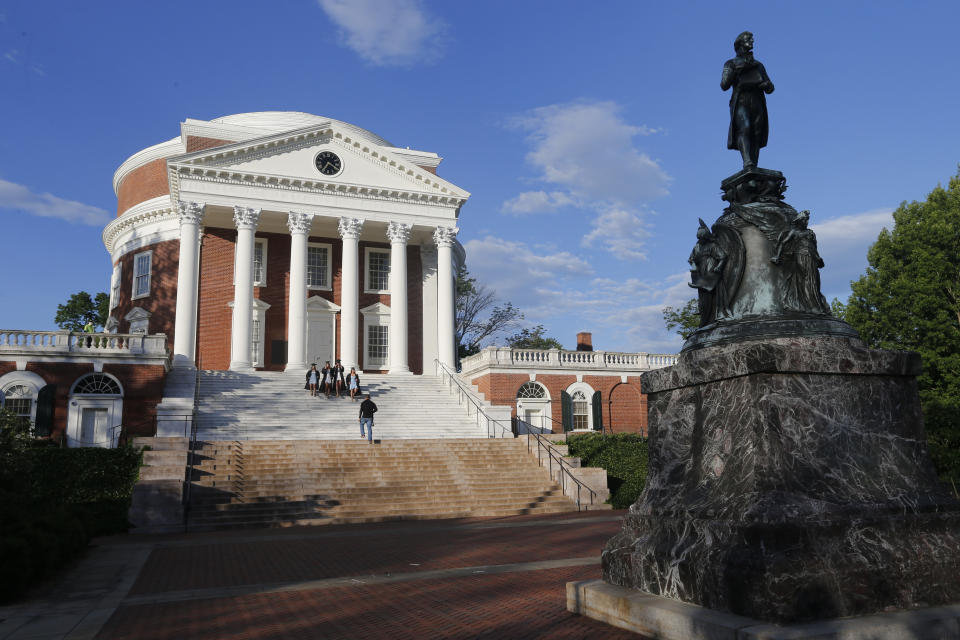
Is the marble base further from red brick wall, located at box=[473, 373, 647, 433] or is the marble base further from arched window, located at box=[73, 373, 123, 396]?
red brick wall, located at box=[473, 373, 647, 433]

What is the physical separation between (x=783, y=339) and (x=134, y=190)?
1828 inches

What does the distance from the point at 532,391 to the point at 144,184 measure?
89.3ft

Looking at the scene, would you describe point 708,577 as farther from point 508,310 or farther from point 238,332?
point 508,310

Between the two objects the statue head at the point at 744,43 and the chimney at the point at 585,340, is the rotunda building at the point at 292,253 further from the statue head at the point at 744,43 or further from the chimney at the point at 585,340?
the statue head at the point at 744,43

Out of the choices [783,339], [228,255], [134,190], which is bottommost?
[783,339]

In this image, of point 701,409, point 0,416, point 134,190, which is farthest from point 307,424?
point 134,190

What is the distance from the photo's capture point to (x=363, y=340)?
129 feet

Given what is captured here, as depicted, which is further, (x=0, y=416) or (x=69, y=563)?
(x=0, y=416)

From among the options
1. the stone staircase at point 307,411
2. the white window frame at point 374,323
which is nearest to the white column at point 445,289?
the white window frame at point 374,323

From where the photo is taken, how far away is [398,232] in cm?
3731

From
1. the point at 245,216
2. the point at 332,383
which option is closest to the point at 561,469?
the point at 332,383

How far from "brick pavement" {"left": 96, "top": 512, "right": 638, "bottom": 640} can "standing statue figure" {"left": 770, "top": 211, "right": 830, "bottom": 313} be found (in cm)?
327

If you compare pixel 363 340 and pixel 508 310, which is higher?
pixel 508 310

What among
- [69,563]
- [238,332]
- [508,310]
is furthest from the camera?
[508,310]
